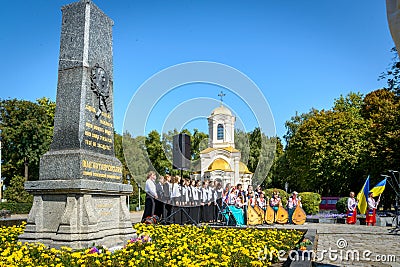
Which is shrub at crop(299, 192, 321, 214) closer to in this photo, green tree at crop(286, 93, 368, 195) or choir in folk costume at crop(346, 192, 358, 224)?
choir in folk costume at crop(346, 192, 358, 224)

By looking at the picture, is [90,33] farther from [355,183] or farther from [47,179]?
[355,183]

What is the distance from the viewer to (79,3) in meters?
8.37

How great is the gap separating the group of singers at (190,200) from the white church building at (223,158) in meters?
23.8

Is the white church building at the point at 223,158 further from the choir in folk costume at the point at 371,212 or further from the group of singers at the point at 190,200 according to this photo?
the choir in folk costume at the point at 371,212

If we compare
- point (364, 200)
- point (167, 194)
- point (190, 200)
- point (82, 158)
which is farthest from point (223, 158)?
point (82, 158)

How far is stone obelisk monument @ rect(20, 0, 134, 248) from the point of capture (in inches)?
285

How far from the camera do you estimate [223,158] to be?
47750mm

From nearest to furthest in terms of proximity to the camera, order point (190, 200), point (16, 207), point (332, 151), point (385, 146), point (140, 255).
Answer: point (140, 255) < point (190, 200) < point (385, 146) < point (16, 207) < point (332, 151)

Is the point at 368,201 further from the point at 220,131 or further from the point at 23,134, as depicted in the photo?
the point at 23,134

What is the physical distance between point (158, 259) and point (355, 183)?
128 feet

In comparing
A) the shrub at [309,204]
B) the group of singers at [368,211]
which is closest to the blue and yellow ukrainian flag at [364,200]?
the group of singers at [368,211]

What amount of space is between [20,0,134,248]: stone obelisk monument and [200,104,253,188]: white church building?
36518 millimetres

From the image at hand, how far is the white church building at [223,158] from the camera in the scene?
4694cm

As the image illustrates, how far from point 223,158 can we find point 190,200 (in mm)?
30524
